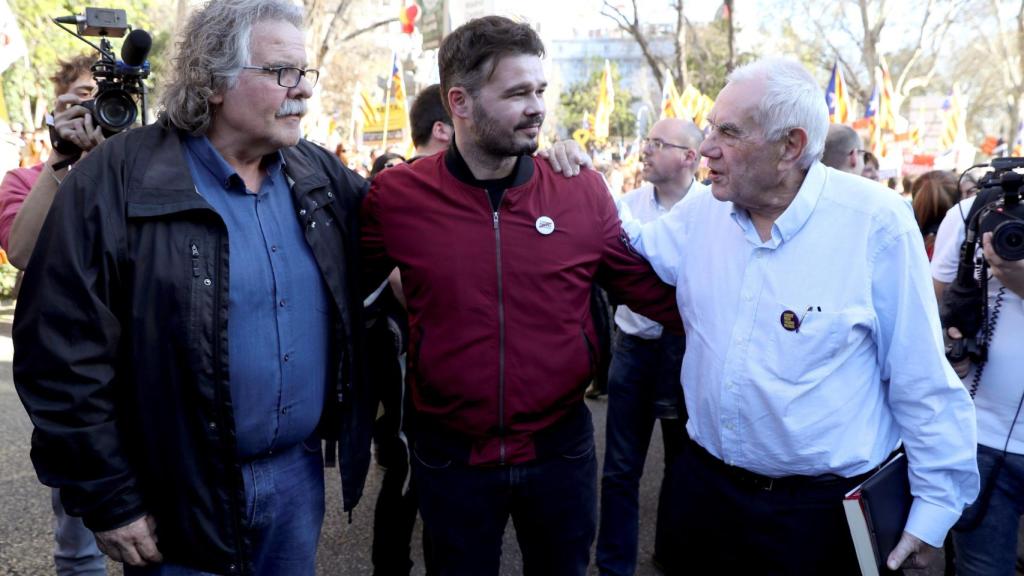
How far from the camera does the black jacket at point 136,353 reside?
2.01 m

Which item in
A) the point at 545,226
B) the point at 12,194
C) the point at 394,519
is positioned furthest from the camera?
the point at 394,519

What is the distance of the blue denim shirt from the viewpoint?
2234 mm

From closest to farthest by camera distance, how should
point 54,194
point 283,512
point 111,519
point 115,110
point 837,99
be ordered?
point 111,519 < point 283,512 < point 54,194 < point 115,110 < point 837,99

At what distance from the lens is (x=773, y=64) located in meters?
2.33

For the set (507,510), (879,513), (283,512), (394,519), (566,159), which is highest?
(566,159)

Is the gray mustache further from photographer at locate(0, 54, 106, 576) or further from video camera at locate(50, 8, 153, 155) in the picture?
photographer at locate(0, 54, 106, 576)

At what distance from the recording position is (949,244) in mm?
3209

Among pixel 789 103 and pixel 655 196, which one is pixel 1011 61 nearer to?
pixel 655 196

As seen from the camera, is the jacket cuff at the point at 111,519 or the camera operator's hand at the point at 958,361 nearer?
the jacket cuff at the point at 111,519

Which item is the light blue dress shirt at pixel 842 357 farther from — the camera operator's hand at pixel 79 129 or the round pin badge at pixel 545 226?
the camera operator's hand at pixel 79 129

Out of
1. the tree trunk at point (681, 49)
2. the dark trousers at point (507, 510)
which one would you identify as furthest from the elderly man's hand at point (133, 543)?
the tree trunk at point (681, 49)

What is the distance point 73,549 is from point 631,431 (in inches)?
99.6

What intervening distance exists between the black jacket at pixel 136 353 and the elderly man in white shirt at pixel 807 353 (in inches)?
52.9

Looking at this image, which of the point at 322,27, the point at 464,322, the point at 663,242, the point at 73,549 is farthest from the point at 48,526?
the point at 322,27
